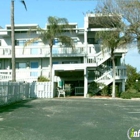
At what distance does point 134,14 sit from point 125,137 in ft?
66.2

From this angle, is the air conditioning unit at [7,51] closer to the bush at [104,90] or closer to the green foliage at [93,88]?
the green foliage at [93,88]

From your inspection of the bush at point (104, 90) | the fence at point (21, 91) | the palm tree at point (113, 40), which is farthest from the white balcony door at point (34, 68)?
the palm tree at point (113, 40)

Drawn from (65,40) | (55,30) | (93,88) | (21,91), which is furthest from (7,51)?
Answer: (93,88)

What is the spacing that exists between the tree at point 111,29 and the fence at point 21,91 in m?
6.93

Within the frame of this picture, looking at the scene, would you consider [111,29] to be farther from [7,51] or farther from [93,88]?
[7,51]

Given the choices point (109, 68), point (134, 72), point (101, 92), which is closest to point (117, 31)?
point (109, 68)

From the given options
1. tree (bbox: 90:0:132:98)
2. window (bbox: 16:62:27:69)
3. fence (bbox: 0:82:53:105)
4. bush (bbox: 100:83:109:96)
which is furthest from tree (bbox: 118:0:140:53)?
window (bbox: 16:62:27:69)

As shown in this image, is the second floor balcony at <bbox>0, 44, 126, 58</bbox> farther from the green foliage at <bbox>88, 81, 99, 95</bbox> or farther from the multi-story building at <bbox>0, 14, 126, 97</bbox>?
the green foliage at <bbox>88, 81, 99, 95</bbox>

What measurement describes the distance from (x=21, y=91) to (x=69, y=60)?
9.75 meters

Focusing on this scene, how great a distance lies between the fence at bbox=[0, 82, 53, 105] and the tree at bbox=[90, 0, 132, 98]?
693 cm

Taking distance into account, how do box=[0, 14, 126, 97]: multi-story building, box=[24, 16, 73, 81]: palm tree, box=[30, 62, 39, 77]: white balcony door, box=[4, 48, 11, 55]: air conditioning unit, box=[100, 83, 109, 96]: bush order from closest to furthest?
box=[24, 16, 73, 81]: palm tree
box=[100, 83, 109, 96]: bush
box=[0, 14, 126, 97]: multi-story building
box=[30, 62, 39, 77]: white balcony door
box=[4, 48, 11, 55]: air conditioning unit

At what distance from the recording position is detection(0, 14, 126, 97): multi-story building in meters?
26.6

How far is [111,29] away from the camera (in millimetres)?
25484

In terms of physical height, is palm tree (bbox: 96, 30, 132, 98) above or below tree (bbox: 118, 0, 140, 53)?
below
